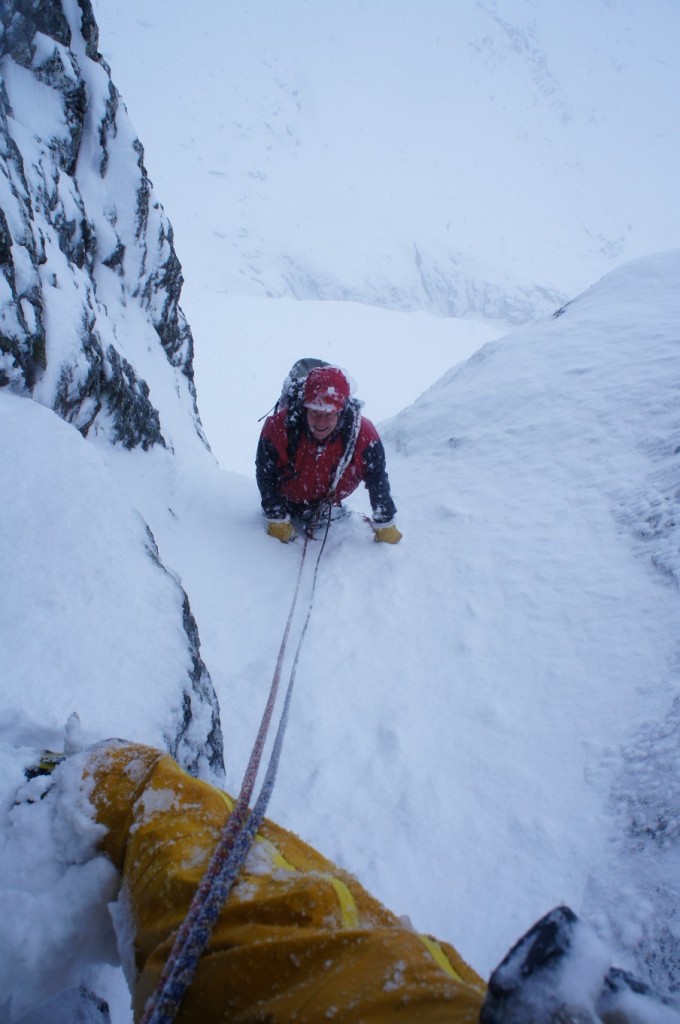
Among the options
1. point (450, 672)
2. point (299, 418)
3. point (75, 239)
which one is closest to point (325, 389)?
point (299, 418)

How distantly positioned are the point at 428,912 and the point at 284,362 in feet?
167

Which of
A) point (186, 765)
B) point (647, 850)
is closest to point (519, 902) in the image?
point (647, 850)

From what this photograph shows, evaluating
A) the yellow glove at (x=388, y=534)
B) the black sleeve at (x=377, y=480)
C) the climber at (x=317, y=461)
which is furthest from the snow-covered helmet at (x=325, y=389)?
the yellow glove at (x=388, y=534)

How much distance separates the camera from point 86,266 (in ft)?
19.3

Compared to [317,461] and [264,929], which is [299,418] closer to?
[317,461]

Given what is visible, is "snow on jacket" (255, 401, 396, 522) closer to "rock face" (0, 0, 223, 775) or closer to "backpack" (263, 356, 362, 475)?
"backpack" (263, 356, 362, 475)

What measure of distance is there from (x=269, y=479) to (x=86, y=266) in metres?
4.01

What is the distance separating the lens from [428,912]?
182 cm

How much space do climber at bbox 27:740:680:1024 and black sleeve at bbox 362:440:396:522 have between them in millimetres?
2789

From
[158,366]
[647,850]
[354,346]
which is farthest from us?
[354,346]

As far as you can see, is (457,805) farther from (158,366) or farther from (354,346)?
(354,346)

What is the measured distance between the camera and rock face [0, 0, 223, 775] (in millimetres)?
3148

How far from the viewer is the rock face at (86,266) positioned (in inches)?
124

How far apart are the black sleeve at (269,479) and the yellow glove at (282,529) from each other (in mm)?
43
